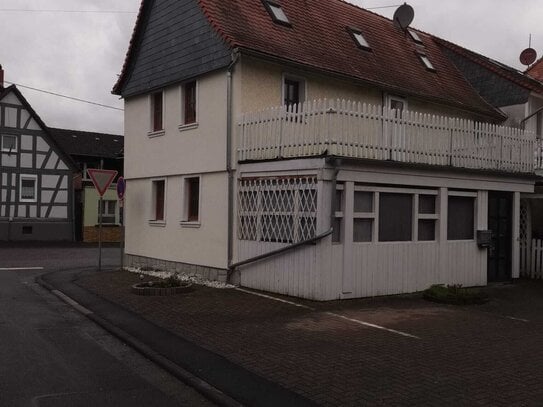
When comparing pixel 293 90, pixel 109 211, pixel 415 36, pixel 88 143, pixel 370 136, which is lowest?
pixel 109 211

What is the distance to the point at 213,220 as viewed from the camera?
46.3 feet

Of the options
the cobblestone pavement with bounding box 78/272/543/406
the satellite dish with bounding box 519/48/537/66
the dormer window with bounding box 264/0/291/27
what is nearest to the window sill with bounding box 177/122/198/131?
the dormer window with bounding box 264/0/291/27

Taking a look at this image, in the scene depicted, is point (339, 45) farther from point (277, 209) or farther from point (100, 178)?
point (100, 178)

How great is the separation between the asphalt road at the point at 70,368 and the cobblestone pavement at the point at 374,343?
0.99 m

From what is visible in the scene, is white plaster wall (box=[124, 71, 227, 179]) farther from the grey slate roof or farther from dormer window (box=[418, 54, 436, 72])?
dormer window (box=[418, 54, 436, 72])

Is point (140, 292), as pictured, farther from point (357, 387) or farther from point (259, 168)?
point (357, 387)

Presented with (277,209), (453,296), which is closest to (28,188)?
(277,209)

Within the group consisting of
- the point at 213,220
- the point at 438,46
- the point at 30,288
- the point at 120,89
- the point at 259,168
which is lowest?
the point at 30,288

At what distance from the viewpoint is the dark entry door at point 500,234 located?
588 inches

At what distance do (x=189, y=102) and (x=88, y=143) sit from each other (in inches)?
1132

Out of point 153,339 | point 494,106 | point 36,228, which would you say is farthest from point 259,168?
point 36,228

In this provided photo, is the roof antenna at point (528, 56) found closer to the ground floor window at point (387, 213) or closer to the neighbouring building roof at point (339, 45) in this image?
the neighbouring building roof at point (339, 45)

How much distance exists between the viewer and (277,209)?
12.2m

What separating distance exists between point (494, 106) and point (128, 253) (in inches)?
558
